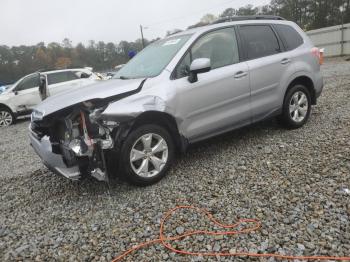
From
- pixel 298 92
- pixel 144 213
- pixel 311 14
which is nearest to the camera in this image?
pixel 144 213

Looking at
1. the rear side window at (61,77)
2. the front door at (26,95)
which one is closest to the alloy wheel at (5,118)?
the front door at (26,95)

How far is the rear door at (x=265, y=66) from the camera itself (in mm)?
4617

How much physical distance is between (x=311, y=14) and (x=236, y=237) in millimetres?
51446

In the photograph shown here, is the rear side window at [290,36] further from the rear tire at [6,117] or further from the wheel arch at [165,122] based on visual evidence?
the rear tire at [6,117]

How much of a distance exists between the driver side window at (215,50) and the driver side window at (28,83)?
8.90 metres

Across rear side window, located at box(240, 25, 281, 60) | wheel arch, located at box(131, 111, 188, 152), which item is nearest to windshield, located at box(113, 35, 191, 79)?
wheel arch, located at box(131, 111, 188, 152)

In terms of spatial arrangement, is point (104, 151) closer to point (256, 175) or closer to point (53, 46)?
point (256, 175)

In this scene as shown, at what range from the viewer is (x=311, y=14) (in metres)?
46.6

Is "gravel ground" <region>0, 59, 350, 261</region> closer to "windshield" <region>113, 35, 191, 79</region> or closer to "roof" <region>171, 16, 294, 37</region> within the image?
"windshield" <region>113, 35, 191, 79</region>

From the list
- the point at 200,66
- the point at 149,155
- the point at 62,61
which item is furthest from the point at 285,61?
the point at 62,61

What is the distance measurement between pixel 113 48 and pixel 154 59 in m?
51.0

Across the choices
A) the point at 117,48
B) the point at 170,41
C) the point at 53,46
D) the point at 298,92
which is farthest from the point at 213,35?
the point at 53,46

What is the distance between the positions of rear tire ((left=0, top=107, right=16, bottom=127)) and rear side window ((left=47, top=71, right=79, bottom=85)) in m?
1.73

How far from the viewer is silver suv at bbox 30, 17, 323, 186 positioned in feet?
11.4
